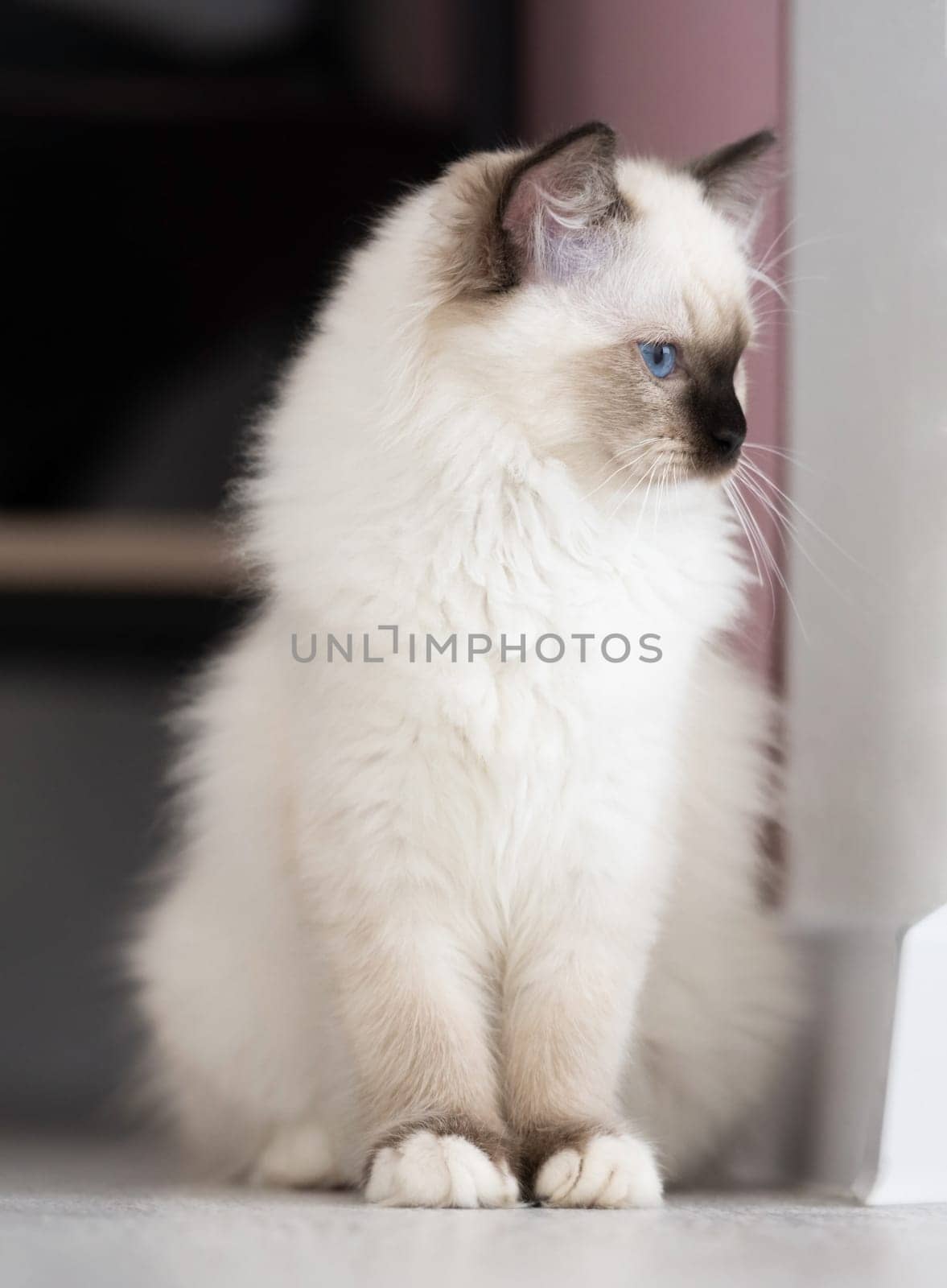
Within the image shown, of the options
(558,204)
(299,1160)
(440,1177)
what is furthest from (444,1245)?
(558,204)

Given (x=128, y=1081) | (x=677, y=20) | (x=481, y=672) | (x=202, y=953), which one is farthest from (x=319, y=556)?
(x=677, y=20)

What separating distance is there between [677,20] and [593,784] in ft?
4.21

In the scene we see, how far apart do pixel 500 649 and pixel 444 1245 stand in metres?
Result: 0.53

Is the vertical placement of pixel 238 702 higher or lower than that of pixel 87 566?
lower

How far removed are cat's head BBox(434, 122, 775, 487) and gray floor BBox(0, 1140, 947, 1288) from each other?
0.68 m

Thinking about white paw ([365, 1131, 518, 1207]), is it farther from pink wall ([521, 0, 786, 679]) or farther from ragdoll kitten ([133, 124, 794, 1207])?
pink wall ([521, 0, 786, 679])

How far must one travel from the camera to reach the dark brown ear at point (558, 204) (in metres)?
1.28

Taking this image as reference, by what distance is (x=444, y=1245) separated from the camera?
1.07 metres

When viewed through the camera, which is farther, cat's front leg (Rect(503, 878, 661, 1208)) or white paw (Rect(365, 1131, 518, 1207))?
cat's front leg (Rect(503, 878, 661, 1208))

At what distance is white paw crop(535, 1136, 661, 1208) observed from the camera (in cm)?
124

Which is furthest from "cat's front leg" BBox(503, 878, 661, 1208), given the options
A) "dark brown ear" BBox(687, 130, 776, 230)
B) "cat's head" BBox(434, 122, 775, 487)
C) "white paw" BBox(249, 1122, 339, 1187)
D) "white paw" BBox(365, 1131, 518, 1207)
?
"dark brown ear" BBox(687, 130, 776, 230)

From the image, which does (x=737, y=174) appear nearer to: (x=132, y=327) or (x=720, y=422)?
(x=720, y=422)

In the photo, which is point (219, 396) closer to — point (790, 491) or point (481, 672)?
point (790, 491)

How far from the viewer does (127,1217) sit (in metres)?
1.16
